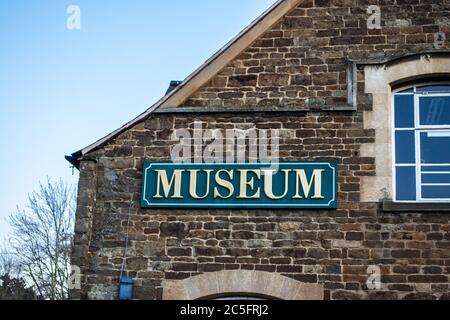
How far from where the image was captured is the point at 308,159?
10062mm

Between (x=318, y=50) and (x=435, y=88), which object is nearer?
(x=435, y=88)

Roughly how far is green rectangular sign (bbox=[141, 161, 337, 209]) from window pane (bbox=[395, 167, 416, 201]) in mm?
910

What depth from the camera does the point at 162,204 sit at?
10.1 metres

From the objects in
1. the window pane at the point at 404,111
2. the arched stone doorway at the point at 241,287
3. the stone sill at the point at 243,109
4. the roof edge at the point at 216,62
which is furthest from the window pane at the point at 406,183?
the roof edge at the point at 216,62

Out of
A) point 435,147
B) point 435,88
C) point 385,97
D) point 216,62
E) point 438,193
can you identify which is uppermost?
Result: point 216,62

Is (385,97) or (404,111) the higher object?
(385,97)

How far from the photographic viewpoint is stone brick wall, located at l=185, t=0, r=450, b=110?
10.4 metres

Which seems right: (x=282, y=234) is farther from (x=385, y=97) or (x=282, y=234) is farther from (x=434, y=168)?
(x=385, y=97)

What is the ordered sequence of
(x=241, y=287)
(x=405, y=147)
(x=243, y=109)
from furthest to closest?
1. (x=243, y=109)
2. (x=405, y=147)
3. (x=241, y=287)

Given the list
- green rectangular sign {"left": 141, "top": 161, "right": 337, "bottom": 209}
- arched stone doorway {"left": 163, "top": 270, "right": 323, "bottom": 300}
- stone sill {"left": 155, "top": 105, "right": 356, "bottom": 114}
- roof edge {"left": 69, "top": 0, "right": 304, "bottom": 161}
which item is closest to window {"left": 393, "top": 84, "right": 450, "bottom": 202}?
stone sill {"left": 155, "top": 105, "right": 356, "bottom": 114}

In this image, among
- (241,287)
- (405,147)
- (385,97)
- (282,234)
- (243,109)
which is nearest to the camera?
(241,287)

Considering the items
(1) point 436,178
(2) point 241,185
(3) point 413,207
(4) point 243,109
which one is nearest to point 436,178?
(1) point 436,178

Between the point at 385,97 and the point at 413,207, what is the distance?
1697mm
